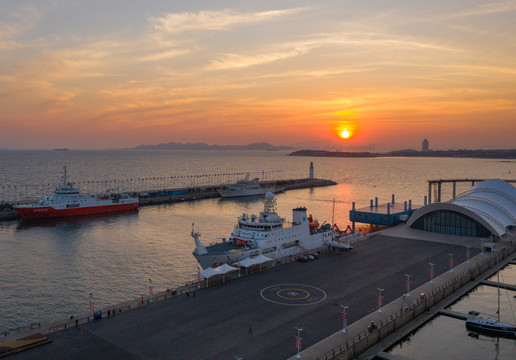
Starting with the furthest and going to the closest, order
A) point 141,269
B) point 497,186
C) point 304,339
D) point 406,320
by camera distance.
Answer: point 497,186 → point 141,269 → point 406,320 → point 304,339

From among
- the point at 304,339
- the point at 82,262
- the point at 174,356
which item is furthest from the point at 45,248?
the point at 304,339

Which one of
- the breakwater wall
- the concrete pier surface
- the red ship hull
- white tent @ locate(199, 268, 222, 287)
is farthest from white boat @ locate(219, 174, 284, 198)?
white tent @ locate(199, 268, 222, 287)

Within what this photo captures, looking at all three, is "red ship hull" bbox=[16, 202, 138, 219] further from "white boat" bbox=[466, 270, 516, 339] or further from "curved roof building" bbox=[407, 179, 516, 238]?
"white boat" bbox=[466, 270, 516, 339]

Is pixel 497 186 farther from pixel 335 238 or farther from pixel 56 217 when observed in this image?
pixel 56 217

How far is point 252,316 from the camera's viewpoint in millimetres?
27328

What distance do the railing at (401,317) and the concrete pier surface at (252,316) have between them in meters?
1.59

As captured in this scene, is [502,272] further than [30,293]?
Yes

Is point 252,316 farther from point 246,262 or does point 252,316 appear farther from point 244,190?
point 244,190

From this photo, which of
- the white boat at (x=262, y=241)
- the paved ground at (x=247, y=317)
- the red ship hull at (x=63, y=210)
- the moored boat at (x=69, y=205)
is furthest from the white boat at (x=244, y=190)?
the paved ground at (x=247, y=317)

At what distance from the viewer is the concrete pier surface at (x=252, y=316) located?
22.5 metres

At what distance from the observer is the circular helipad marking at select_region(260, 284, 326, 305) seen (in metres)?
30.3

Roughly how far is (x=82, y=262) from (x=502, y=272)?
4807cm

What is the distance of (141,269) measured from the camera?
4431 centimetres

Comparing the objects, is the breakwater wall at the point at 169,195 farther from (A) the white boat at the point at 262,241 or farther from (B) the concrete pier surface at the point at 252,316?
(B) the concrete pier surface at the point at 252,316
